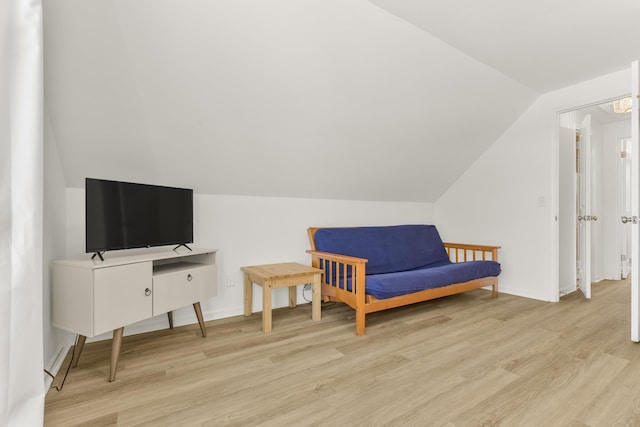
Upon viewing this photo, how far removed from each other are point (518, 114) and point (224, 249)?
3425 mm

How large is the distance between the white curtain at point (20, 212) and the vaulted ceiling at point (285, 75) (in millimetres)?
693

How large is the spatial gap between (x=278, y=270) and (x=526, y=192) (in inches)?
111

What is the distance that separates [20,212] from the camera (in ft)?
3.30

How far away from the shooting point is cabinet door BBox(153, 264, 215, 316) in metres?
2.00

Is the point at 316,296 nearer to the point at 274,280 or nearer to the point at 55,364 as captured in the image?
the point at 274,280

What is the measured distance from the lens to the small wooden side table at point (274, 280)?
2.47m

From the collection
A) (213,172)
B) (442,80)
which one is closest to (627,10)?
(442,80)

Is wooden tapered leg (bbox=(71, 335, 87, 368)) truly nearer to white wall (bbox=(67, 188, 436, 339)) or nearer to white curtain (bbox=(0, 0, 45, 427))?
white wall (bbox=(67, 188, 436, 339))

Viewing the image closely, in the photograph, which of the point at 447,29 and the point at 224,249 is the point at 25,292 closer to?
the point at 224,249

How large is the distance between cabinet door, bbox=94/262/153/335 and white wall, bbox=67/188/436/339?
2.08ft

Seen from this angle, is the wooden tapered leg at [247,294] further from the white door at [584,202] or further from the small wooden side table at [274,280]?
the white door at [584,202]

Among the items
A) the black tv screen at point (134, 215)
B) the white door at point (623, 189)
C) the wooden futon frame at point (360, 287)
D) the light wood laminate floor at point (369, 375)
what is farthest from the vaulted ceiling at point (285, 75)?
the white door at point (623, 189)

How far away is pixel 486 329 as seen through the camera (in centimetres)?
252

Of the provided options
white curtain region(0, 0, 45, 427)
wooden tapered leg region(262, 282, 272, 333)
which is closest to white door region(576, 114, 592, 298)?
wooden tapered leg region(262, 282, 272, 333)
